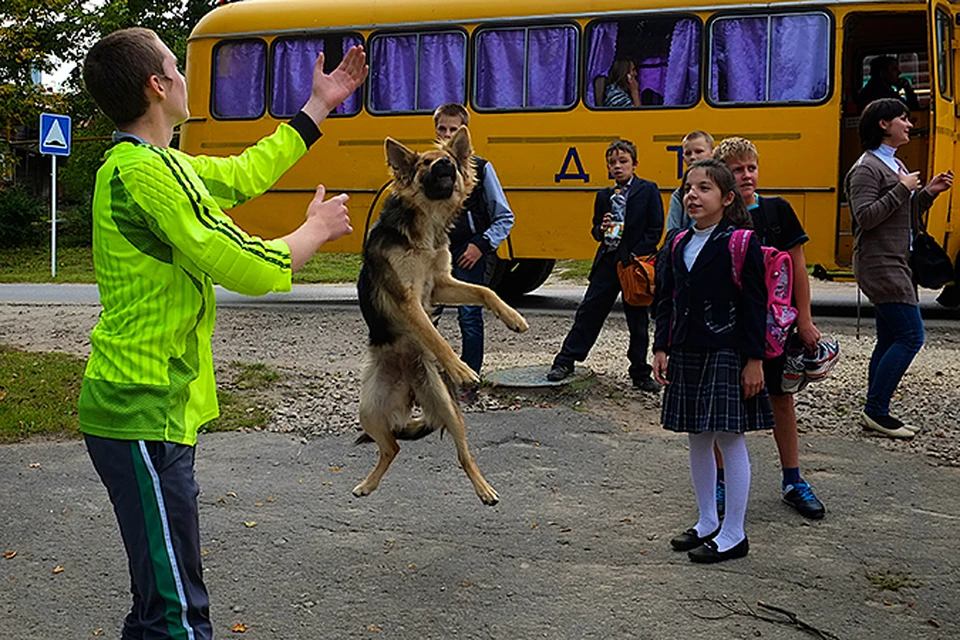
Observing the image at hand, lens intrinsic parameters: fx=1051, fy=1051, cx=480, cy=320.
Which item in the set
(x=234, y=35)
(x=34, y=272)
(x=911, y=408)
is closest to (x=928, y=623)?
(x=911, y=408)

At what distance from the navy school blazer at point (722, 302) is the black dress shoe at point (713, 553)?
85 centimetres

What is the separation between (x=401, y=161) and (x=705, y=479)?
6.64 ft

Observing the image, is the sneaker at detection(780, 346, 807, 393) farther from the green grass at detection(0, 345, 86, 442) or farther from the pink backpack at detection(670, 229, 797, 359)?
the green grass at detection(0, 345, 86, 442)

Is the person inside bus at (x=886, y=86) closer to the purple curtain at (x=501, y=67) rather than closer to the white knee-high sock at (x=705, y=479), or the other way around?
the purple curtain at (x=501, y=67)

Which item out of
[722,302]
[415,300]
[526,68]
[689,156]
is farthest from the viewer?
[526,68]

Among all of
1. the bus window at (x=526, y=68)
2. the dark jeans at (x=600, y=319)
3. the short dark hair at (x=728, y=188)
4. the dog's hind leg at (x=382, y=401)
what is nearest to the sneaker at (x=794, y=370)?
the short dark hair at (x=728, y=188)

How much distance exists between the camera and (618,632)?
3.91m

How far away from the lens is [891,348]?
6.59 m

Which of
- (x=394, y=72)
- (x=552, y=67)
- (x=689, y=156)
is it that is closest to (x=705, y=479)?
(x=689, y=156)

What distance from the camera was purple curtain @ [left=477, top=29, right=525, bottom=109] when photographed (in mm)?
12641

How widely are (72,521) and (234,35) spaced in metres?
9.99

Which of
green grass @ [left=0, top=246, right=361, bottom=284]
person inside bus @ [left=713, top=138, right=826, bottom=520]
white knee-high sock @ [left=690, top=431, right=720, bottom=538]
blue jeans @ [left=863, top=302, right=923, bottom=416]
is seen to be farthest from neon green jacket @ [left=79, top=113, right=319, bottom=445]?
green grass @ [left=0, top=246, right=361, bottom=284]

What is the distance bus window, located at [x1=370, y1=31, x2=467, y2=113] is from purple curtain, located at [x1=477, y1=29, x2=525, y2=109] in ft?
0.80

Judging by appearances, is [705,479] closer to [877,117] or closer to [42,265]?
[877,117]
